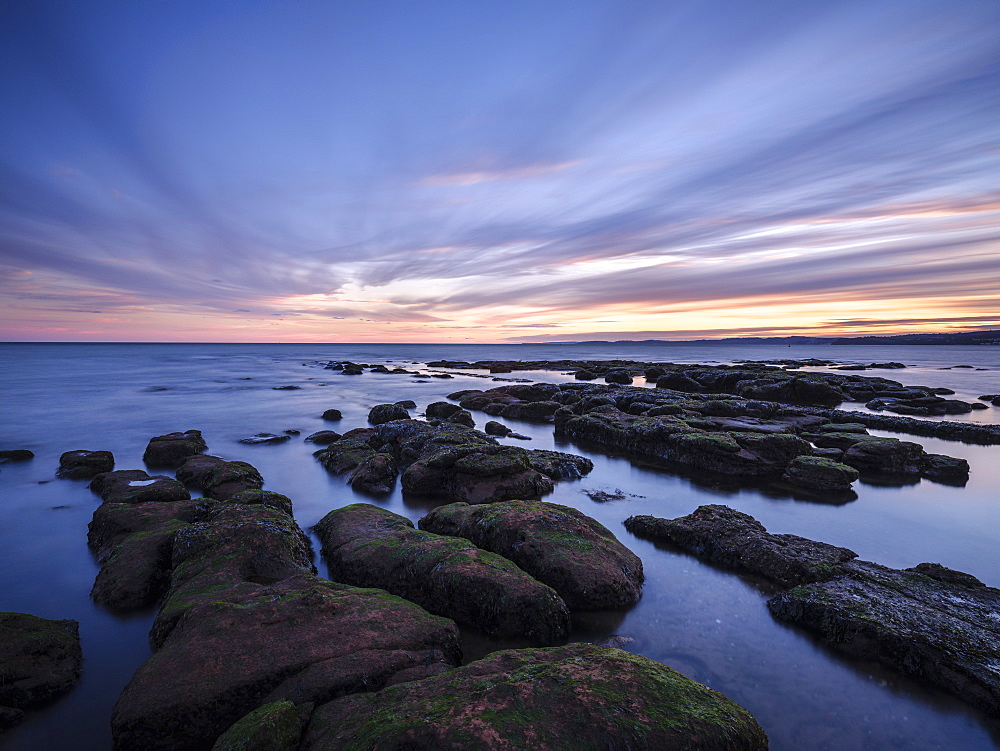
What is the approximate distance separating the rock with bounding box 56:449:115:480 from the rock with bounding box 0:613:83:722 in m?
10.5

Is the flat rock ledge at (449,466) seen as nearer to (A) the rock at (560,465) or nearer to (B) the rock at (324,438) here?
(A) the rock at (560,465)

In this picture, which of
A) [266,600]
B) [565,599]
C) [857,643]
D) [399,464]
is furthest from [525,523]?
[399,464]

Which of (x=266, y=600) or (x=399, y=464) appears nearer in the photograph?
(x=266, y=600)

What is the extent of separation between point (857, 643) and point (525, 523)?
472 cm

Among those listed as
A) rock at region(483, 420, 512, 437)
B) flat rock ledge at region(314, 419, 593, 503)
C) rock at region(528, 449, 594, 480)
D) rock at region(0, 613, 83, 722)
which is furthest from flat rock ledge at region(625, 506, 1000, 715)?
rock at region(483, 420, 512, 437)

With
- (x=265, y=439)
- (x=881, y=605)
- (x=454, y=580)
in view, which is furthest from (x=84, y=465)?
(x=881, y=605)

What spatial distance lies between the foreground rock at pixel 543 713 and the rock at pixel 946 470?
14392mm

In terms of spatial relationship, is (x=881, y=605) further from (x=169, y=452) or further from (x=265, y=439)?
(x=265, y=439)

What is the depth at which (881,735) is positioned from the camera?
15.2 ft

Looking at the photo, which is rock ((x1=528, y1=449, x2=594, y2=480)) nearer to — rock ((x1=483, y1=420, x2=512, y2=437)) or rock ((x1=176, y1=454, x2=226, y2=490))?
rock ((x1=483, y1=420, x2=512, y2=437))

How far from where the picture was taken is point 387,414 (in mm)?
22281

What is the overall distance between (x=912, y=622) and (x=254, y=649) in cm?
791

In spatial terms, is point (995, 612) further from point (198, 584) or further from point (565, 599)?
point (198, 584)

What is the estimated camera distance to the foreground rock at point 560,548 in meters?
6.71
